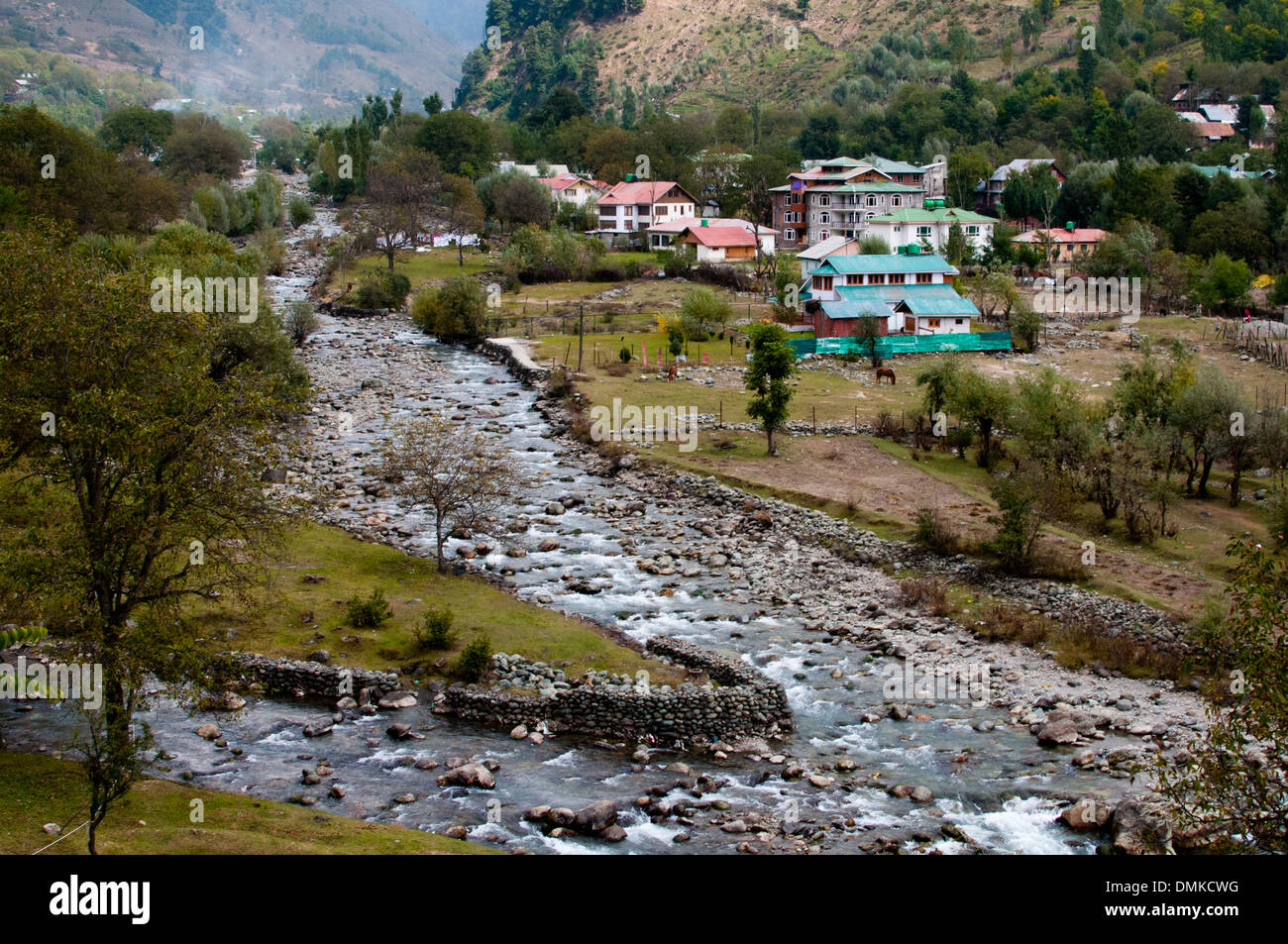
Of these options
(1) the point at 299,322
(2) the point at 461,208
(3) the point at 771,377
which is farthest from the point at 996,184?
(3) the point at 771,377

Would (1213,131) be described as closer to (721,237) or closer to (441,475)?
(721,237)

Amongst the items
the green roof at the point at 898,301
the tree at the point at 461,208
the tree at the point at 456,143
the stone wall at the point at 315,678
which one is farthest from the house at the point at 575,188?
the stone wall at the point at 315,678

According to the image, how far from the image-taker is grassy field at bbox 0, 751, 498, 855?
61.4ft

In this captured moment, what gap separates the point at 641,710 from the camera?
25922 mm

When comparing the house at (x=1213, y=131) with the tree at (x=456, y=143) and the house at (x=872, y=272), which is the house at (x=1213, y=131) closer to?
the house at (x=872, y=272)

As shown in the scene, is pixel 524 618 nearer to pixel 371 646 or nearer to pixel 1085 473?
pixel 371 646

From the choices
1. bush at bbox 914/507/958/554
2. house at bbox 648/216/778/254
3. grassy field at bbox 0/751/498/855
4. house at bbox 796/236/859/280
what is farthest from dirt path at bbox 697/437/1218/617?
house at bbox 648/216/778/254

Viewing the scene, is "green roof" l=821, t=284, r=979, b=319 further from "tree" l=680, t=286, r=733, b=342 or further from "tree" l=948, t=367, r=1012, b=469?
"tree" l=948, t=367, r=1012, b=469

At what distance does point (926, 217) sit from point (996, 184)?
2872 centimetres

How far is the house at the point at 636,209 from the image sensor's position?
114 metres

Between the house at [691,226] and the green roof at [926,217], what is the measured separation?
1001 centimetres

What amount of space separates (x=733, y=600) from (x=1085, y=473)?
13.9m

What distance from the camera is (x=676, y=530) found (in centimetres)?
4006

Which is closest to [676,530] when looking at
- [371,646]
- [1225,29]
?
[371,646]
